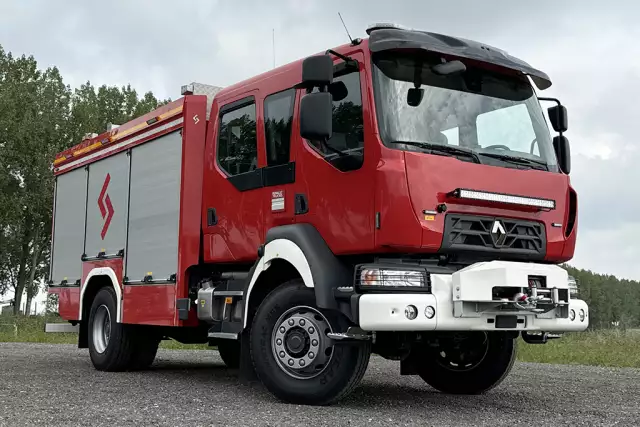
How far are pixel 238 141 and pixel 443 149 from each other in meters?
2.30

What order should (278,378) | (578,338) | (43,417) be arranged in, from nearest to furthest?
1. (43,417)
2. (278,378)
3. (578,338)

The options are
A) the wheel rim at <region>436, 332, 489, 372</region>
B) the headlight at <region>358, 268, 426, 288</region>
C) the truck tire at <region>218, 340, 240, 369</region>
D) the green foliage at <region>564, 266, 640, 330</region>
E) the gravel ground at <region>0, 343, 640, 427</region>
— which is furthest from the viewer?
the green foliage at <region>564, 266, 640, 330</region>

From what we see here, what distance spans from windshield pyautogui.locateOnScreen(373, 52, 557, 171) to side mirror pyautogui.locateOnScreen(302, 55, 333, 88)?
0.39 m

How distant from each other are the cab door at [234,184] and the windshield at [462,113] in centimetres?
156

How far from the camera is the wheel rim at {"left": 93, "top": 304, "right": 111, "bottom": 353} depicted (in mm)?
10266

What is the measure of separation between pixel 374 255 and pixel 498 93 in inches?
74.3

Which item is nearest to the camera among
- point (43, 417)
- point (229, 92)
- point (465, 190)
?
point (43, 417)

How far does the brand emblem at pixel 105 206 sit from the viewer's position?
34.2 feet

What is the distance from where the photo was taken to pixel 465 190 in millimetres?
6297

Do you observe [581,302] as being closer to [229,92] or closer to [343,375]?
[343,375]

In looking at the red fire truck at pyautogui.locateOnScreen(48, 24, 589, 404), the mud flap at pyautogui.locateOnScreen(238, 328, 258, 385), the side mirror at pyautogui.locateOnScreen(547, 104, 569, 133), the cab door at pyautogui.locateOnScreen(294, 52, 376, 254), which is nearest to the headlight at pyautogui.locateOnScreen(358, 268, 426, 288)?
the red fire truck at pyautogui.locateOnScreen(48, 24, 589, 404)

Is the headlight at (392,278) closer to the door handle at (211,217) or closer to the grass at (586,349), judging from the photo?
the door handle at (211,217)

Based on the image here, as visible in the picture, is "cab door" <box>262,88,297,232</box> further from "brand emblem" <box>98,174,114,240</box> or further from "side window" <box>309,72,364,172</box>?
"brand emblem" <box>98,174,114,240</box>

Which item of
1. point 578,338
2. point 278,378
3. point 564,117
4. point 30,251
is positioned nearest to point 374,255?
point 278,378
